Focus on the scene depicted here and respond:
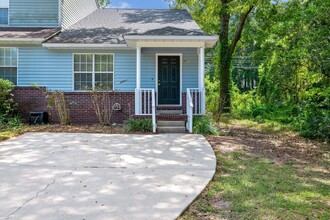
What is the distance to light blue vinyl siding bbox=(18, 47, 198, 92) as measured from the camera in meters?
12.1

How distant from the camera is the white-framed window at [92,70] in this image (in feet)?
40.2

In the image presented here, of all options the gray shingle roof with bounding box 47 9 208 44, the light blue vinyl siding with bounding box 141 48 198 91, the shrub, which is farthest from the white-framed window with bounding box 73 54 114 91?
the light blue vinyl siding with bounding box 141 48 198 91

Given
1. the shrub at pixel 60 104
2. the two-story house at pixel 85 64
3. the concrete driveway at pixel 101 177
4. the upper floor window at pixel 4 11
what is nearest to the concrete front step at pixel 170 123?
the two-story house at pixel 85 64

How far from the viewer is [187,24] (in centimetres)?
1345

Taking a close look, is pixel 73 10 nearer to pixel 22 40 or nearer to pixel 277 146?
pixel 22 40

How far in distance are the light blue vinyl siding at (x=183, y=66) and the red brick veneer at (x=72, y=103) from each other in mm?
1038

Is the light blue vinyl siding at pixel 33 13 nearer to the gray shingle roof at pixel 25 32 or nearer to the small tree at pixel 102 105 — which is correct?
the gray shingle roof at pixel 25 32

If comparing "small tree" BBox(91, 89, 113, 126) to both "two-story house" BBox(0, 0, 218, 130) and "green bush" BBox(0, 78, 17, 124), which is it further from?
"green bush" BBox(0, 78, 17, 124)

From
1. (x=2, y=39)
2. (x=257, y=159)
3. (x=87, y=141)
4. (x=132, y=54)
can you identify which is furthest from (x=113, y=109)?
Result: (x=257, y=159)

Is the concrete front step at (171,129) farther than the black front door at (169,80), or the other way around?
the black front door at (169,80)

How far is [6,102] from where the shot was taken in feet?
37.2

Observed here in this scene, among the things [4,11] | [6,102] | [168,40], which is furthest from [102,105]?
[4,11]

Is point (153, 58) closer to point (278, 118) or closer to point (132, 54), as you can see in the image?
point (132, 54)

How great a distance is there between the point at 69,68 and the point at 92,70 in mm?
919
